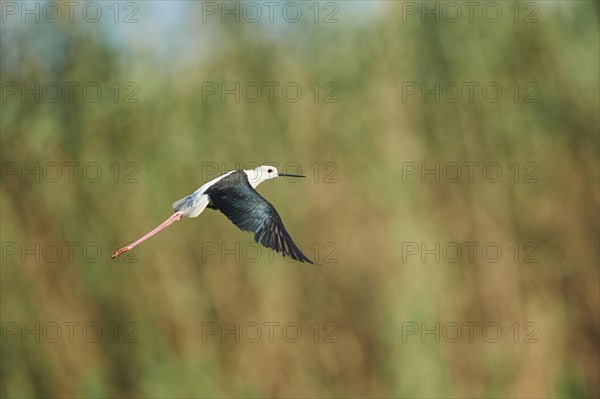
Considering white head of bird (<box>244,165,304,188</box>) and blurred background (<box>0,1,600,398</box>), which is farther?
blurred background (<box>0,1,600,398</box>)

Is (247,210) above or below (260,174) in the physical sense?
below

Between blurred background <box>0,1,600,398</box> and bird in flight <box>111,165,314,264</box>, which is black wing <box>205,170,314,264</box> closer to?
bird in flight <box>111,165,314,264</box>

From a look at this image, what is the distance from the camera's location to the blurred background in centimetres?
578

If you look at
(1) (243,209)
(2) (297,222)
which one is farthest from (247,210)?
(2) (297,222)

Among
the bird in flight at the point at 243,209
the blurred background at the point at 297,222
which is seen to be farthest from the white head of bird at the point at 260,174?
the blurred background at the point at 297,222

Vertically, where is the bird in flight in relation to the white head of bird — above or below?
below

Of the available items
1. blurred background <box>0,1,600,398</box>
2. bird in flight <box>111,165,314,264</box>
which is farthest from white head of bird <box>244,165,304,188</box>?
blurred background <box>0,1,600,398</box>

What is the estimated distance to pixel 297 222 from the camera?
588cm

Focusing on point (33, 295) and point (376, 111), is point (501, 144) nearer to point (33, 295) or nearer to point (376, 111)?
point (376, 111)

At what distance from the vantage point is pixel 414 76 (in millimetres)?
6059

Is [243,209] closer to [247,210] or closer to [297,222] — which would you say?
[247,210]

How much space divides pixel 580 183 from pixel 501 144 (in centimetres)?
44

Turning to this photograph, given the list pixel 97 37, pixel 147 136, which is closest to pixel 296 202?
pixel 147 136

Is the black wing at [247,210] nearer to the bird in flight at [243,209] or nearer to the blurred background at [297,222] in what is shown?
the bird in flight at [243,209]
